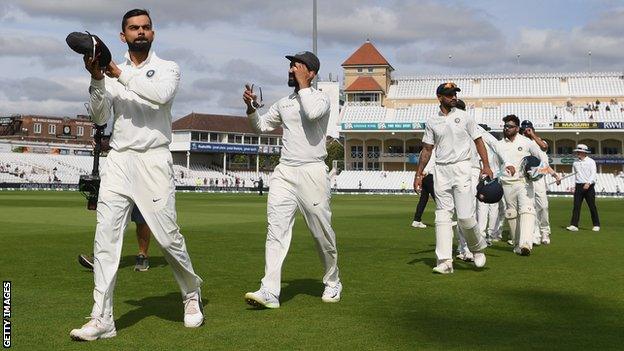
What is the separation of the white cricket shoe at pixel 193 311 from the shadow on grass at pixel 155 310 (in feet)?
0.75

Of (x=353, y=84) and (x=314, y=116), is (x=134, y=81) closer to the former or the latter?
(x=314, y=116)

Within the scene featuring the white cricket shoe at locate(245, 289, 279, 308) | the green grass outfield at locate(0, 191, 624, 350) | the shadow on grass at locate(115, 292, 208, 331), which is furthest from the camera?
the white cricket shoe at locate(245, 289, 279, 308)

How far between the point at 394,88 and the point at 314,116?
9758 cm

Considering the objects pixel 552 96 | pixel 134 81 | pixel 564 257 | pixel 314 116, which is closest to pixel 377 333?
pixel 314 116

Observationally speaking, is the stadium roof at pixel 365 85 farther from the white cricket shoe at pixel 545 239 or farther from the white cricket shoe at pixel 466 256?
the white cricket shoe at pixel 466 256

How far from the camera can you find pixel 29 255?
36.3 feet

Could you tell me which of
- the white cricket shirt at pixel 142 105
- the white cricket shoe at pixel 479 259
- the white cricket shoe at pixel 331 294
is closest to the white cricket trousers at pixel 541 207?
the white cricket shoe at pixel 479 259

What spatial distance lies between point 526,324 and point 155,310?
3079mm

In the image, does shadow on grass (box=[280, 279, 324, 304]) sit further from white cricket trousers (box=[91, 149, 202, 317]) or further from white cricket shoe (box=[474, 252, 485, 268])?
white cricket shoe (box=[474, 252, 485, 268])

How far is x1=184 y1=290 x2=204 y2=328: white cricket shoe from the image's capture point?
19.1 feet

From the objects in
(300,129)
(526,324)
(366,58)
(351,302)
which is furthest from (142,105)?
(366,58)

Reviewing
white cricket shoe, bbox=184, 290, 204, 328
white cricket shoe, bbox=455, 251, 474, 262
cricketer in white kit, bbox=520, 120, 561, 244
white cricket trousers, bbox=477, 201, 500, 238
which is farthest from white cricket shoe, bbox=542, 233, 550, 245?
white cricket shoe, bbox=184, 290, 204, 328

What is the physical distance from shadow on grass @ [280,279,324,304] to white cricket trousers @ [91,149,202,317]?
5.84ft

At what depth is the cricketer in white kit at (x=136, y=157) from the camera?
5.54m
